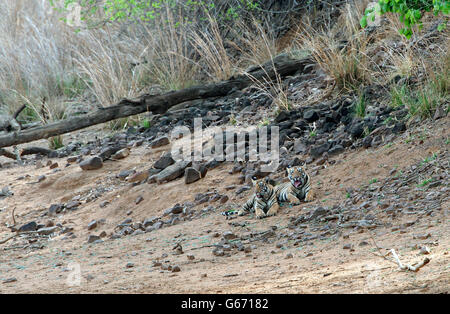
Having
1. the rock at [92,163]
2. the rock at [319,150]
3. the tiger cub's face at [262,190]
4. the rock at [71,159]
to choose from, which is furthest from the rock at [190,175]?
the rock at [71,159]

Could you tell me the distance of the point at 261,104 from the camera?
10125 mm

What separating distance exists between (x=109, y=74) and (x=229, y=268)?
24.6 ft

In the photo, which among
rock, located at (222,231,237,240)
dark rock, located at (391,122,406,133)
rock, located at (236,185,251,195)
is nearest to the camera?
rock, located at (222,231,237,240)

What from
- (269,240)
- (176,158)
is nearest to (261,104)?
(176,158)

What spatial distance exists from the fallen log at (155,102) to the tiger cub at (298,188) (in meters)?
3.05

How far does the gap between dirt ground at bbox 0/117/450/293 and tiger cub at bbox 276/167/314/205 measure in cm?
16

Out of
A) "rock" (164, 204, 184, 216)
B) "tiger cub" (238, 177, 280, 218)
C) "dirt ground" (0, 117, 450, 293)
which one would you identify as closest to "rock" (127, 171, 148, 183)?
"dirt ground" (0, 117, 450, 293)

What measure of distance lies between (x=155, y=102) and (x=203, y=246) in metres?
5.07

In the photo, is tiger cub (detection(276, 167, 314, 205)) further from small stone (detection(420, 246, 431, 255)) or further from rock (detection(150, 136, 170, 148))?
rock (detection(150, 136, 170, 148))

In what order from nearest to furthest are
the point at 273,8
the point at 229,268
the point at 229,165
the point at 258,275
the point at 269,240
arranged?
1. the point at 258,275
2. the point at 229,268
3. the point at 269,240
4. the point at 229,165
5. the point at 273,8

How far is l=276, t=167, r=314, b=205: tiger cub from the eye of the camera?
21.3 ft

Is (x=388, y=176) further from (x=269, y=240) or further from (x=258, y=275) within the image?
(x=258, y=275)

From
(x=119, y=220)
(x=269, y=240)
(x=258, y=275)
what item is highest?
(x=258, y=275)

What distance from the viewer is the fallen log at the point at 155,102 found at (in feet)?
31.7
